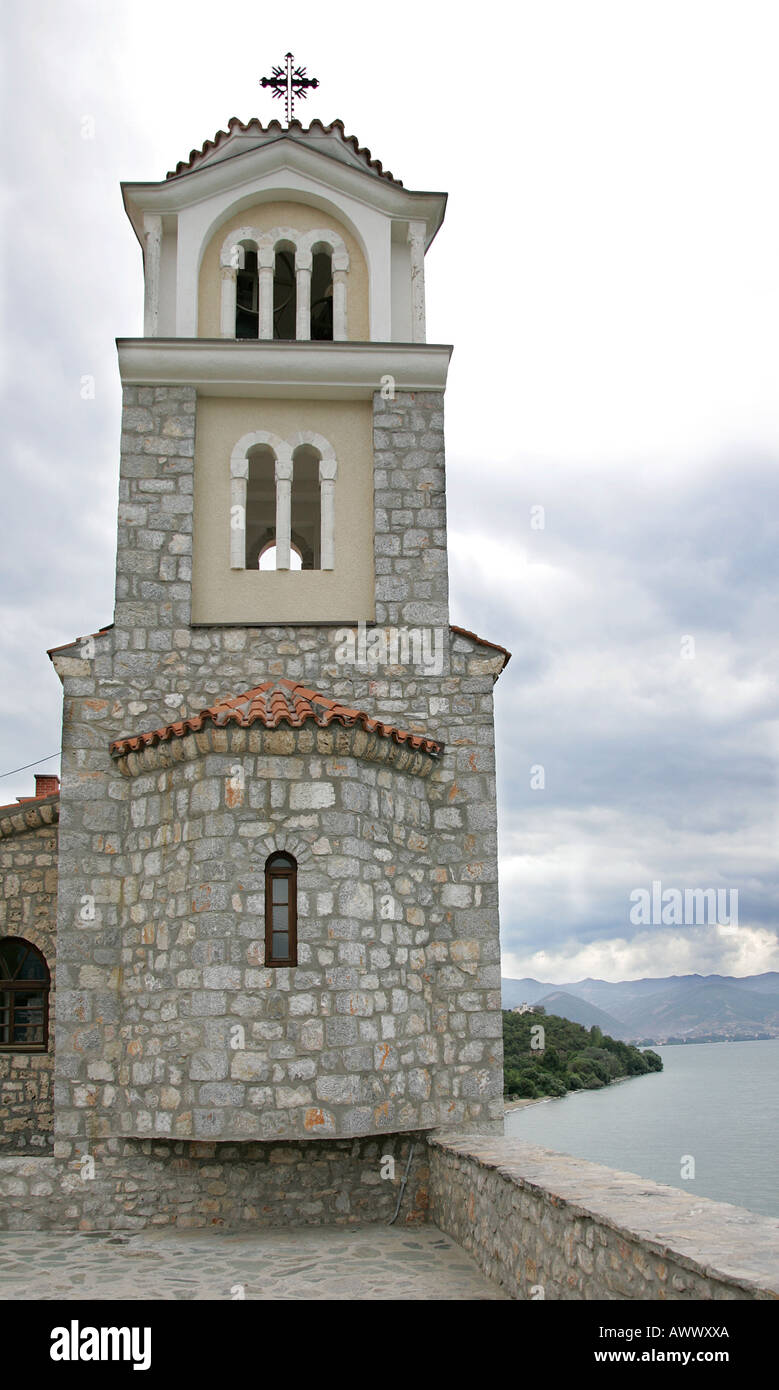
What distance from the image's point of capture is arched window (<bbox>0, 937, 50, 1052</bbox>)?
1177 cm

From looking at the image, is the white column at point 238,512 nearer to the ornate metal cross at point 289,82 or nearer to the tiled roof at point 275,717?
the tiled roof at point 275,717

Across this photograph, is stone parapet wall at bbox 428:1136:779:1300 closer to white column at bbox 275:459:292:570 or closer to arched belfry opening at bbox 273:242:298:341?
white column at bbox 275:459:292:570

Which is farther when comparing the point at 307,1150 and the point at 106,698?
the point at 106,698

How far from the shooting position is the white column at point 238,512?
1193cm

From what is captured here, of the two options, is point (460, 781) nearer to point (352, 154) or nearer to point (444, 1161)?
point (444, 1161)

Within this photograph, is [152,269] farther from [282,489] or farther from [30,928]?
[30,928]

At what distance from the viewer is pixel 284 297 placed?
14273 mm

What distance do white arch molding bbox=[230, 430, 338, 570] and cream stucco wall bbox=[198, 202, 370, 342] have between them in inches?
51.0

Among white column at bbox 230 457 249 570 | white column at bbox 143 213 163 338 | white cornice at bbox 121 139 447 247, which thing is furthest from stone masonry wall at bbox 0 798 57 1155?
white cornice at bbox 121 139 447 247

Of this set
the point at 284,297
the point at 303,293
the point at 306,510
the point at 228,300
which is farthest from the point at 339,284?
the point at 306,510

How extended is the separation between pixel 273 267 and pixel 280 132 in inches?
60.5
